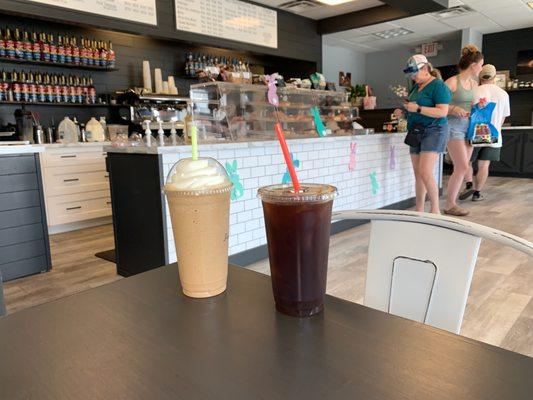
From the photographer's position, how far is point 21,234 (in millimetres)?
3018

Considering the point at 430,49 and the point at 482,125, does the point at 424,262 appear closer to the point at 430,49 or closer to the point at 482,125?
the point at 482,125

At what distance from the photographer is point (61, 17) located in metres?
4.20

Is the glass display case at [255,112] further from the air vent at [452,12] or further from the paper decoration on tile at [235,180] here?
the air vent at [452,12]

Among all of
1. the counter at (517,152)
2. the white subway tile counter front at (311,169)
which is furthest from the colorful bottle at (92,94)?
the counter at (517,152)

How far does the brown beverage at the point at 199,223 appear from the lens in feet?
2.39

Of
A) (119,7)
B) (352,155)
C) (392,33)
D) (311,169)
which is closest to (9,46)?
(119,7)

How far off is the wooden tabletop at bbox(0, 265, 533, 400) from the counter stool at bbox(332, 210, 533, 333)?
0.34m

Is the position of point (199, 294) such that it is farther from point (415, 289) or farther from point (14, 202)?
point (14, 202)

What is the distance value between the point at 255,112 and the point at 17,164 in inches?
74.8

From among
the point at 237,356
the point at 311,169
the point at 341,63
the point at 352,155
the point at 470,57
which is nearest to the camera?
the point at 237,356

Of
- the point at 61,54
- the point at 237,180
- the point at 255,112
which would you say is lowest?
the point at 237,180

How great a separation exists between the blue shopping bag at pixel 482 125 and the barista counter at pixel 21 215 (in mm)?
4109

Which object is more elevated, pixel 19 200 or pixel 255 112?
pixel 255 112

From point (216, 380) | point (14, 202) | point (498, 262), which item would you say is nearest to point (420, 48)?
point (498, 262)
